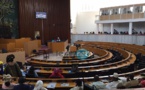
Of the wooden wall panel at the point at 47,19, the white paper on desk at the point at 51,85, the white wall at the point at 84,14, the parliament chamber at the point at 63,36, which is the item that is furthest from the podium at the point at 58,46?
the white wall at the point at 84,14

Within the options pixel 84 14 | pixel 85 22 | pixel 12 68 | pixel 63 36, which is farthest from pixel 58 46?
pixel 84 14

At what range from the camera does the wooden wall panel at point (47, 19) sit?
17172 millimetres

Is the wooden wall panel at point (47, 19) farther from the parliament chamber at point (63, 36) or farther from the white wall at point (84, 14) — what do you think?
the white wall at point (84, 14)

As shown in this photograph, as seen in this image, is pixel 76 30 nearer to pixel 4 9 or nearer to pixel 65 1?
pixel 65 1

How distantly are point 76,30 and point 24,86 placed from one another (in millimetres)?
23514

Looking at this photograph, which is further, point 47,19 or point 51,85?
point 47,19

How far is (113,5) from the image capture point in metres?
24.0

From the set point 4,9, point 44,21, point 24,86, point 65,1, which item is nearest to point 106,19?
point 65,1

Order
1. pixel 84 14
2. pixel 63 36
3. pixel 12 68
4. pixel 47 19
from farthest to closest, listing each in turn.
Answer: pixel 84 14
pixel 63 36
pixel 47 19
pixel 12 68

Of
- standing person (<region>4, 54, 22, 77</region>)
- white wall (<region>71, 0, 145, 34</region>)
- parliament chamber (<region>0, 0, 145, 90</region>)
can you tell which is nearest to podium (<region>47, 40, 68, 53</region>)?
parliament chamber (<region>0, 0, 145, 90</region>)

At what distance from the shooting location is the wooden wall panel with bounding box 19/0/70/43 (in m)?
17.2

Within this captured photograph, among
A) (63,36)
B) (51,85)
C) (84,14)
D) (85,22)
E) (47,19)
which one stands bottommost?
(51,85)

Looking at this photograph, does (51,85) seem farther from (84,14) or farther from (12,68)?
(84,14)

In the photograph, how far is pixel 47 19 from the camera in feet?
62.6
